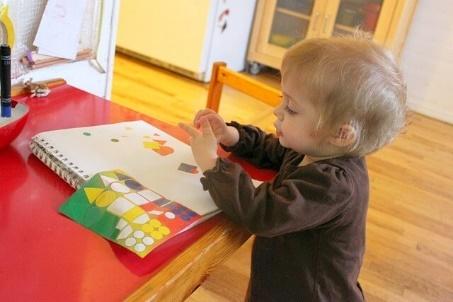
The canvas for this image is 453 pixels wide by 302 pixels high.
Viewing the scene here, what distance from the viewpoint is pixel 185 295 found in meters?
0.57

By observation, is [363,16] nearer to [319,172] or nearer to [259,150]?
[259,150]

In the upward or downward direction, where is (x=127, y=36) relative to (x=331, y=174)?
downward

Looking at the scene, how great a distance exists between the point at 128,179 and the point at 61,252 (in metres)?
0.15

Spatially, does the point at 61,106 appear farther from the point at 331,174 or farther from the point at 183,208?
the point at 331,174

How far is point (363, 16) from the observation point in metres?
3.04

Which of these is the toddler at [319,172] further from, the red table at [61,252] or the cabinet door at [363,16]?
the cabinet door at [363,16]

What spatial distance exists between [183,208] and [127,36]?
259 cm

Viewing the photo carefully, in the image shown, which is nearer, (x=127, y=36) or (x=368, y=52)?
(x=368, y=52)

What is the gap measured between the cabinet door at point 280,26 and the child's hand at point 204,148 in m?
2.62

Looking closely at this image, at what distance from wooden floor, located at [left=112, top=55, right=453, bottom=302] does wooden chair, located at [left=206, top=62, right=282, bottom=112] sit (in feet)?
1.87

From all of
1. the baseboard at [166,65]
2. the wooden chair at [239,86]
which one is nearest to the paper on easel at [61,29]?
the wooden chair at [239,86]

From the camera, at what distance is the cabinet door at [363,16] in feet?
9.51

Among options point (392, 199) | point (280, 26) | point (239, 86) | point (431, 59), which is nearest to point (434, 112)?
point (431, 59)

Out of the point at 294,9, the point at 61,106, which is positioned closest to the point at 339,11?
the point at 294,9
